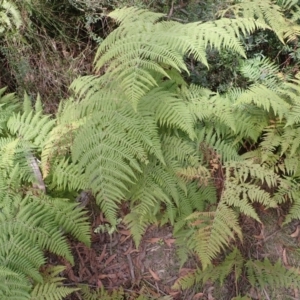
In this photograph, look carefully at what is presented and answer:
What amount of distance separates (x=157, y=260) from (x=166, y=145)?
3.57 feet

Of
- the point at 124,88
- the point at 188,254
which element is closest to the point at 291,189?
the point at 188,254

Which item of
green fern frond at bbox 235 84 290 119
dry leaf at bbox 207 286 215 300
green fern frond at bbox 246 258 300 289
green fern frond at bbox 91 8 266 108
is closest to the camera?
green fern frond at bbox 91 8 266 108

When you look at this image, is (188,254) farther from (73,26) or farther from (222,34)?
(73,26)

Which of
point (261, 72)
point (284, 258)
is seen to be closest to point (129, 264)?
point (284, 258)

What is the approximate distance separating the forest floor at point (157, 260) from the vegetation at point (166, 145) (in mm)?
75

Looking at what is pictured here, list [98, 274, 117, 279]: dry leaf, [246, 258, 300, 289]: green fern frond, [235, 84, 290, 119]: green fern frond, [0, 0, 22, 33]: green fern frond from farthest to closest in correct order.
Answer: [0, 0, 22, 33]: green fern frond < [98, 274, 117, 279]: dry leaf < [246, 258, 300, 289]: green fern frond < [235, 84, 290, 119]: green fern frond

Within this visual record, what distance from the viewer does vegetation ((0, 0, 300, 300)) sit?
297 cm

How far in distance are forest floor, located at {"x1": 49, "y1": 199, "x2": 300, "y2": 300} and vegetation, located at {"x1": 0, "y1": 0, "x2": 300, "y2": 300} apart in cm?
7

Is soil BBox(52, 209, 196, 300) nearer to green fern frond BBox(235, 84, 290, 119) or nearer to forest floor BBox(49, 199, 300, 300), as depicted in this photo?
forest floor BBox(49, 199, 300, 300)

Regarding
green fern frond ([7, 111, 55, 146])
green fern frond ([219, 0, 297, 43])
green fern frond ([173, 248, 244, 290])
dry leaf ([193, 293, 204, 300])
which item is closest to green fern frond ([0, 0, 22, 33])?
green fern frond ([7, 111, 55, 146])

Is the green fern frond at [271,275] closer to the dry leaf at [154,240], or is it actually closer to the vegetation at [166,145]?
the vegetation at [166,145]

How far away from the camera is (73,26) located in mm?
3719

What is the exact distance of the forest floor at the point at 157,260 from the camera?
3.31 metres

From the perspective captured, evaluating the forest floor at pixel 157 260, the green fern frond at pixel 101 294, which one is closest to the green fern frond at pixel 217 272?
the forest floor at pixel 157 260
